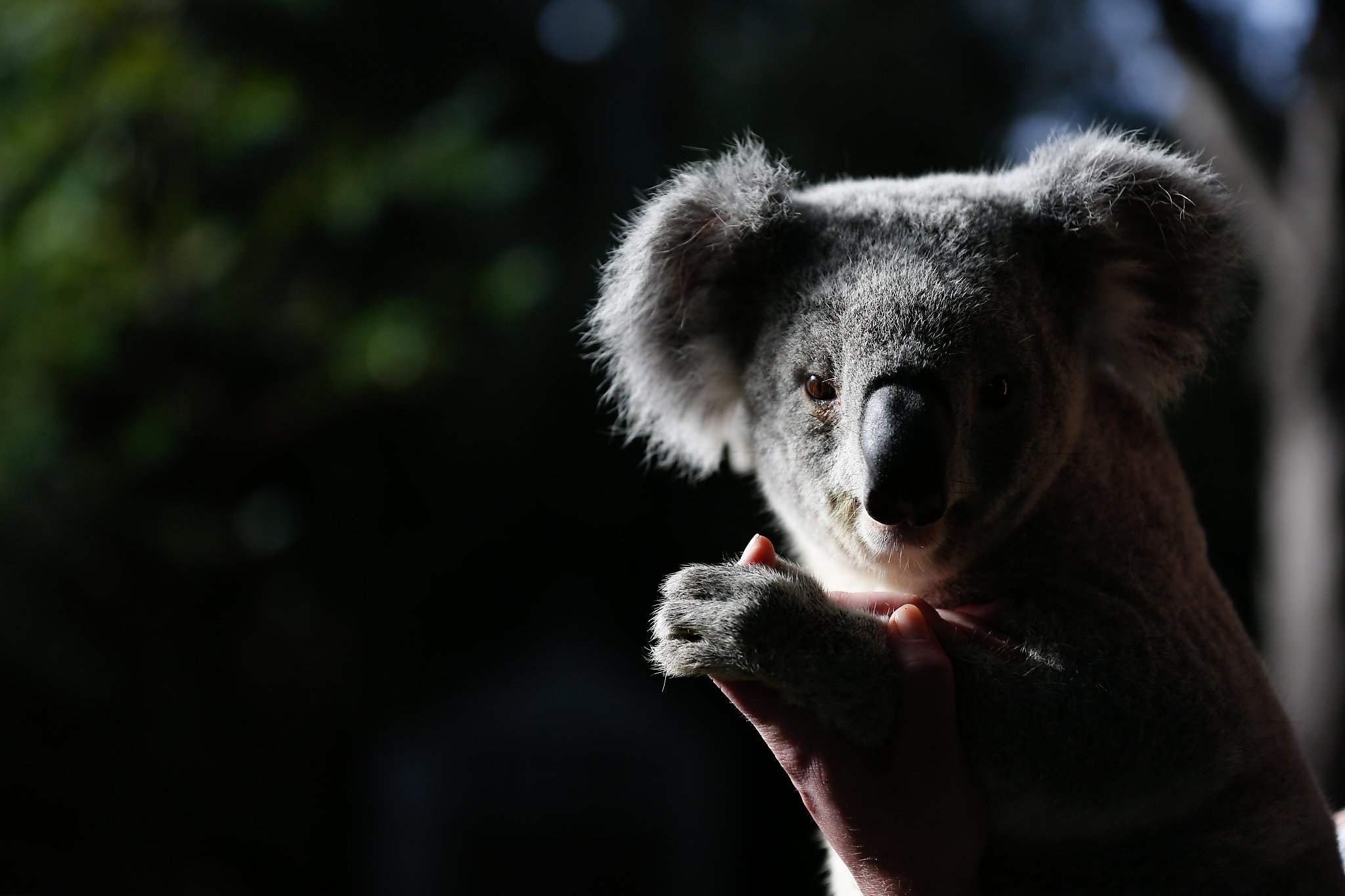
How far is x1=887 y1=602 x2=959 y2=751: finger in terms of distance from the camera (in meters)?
1.07

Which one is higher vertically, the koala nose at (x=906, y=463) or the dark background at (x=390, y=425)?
the dark background at (x=390, y=425)

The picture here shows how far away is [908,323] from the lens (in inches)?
48.1

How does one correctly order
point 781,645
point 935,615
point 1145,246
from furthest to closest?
point 1145,246
point 935,615
point 781,645

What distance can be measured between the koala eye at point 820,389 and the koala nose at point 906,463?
16cm

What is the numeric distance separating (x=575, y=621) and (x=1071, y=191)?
209 inches

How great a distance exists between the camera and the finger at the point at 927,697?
1073 millimetres

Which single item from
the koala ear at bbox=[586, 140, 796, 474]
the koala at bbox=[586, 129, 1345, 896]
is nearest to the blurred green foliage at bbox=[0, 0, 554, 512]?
the koala ear at bbox=[586, 140, 796, 474]

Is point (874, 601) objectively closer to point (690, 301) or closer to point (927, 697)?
point (927, 697)

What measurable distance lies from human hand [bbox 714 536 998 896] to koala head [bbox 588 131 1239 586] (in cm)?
16

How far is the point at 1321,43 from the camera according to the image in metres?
3.28

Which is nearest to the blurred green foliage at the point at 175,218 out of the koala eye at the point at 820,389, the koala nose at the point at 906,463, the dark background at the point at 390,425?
the dark background at the point at 390,425

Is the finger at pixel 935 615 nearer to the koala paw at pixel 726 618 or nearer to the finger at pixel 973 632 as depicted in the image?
the finger at pixel 973 632

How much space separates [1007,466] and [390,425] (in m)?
5.55

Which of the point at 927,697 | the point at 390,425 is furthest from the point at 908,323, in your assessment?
the point at 390,425
